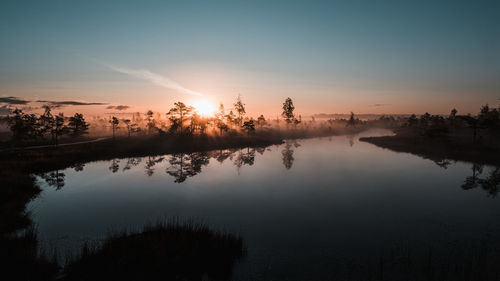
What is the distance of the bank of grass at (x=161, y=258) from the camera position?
1007 cm

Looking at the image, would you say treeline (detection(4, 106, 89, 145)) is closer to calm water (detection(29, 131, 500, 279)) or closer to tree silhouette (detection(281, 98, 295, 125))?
calm water (detection(29, 131, 500, 279))

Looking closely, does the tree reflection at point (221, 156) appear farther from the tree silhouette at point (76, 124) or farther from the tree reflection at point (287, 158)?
the tree silhouette at point (76, 124)

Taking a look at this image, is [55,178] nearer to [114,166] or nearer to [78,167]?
[78,167]

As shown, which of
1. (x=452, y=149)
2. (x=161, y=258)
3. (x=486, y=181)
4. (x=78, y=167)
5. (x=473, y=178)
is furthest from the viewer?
(x=452, y=149)

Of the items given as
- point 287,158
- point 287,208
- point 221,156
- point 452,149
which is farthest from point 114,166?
point 452,149

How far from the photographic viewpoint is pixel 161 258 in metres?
11.0

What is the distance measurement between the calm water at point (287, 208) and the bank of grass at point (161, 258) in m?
1.24

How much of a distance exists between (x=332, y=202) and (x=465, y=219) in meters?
9.90

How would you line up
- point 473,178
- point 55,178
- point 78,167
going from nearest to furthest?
point 473,178 → point 55,178 → point 78,167

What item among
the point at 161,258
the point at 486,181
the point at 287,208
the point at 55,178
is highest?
the point at 161,258

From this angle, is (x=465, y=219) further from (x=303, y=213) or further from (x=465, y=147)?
(x=465, y=147)

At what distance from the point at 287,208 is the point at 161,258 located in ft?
43.5

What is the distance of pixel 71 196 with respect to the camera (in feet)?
83.2

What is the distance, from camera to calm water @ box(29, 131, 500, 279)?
47.1 feet
